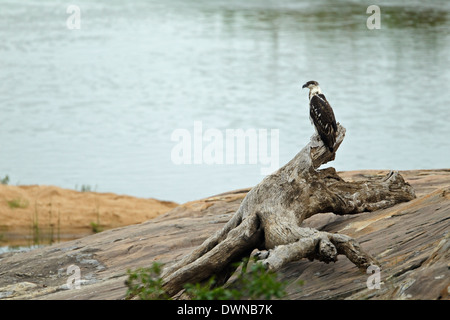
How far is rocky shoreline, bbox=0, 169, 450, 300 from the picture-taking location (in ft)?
18.3

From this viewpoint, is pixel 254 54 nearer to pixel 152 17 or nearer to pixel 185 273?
pixel 152 17

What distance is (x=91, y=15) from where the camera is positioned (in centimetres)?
3034

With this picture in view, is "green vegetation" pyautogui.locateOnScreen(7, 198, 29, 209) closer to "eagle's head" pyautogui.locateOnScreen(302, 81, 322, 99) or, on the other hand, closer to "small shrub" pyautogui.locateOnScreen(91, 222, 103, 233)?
"small shrub" pyautogui.locateOnScreen(91, 222, 103, 233)

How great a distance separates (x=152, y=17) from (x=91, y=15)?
238 centimetres

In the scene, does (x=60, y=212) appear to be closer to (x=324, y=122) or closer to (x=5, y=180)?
(x=5, y=180)

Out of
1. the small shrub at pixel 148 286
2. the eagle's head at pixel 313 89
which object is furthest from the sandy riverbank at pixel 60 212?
the small shrub at pixel 148 286

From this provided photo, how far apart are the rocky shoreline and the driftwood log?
0.19 metres

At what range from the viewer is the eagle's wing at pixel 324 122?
714 cm

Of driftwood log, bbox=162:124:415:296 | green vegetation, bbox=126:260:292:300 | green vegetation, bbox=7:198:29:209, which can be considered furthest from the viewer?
green vegetation, bbox=7:198:29:209

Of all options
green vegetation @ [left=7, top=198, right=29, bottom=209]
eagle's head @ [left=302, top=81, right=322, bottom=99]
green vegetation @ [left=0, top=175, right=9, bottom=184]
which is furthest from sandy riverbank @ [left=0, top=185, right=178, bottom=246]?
eagle's head @ [left=302, top=81, right=322, bottom=99]

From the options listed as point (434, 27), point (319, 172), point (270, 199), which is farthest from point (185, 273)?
point (434, 27)

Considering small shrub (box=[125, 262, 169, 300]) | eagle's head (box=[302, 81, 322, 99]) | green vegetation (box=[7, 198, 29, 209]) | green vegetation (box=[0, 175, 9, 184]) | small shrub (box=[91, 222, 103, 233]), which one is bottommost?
small shrub (box=[91, 222, 103, 233])

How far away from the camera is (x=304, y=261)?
6.32 meters

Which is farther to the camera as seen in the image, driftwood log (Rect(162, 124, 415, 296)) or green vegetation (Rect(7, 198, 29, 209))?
green vegetation (Rect(7, 198, 29, 209))
